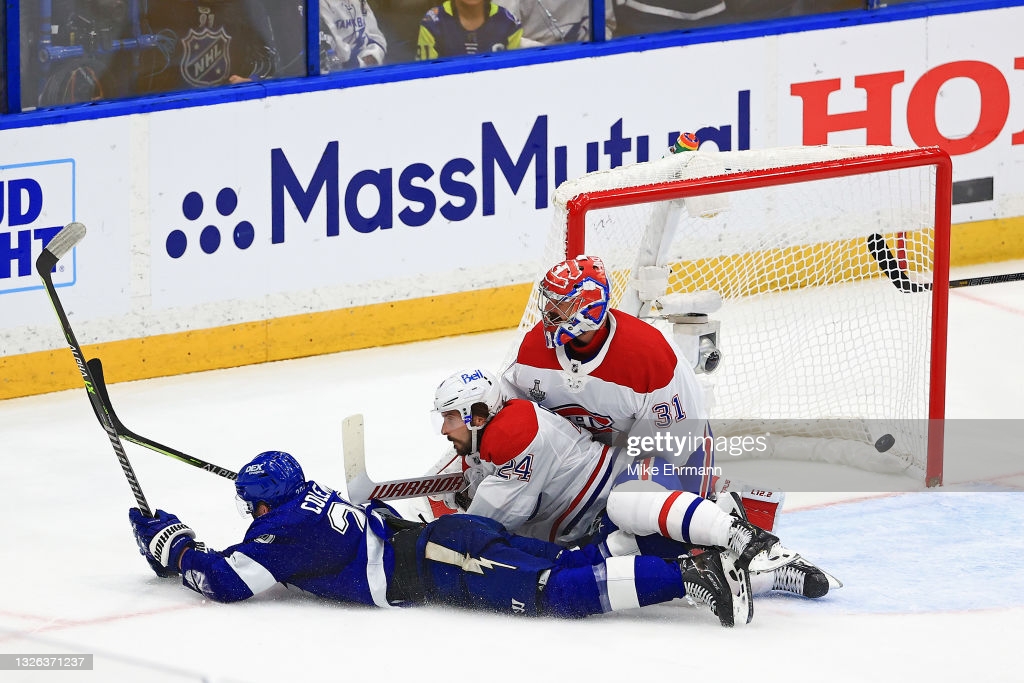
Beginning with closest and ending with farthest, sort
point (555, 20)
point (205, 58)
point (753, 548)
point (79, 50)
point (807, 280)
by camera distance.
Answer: point (753, 548), point (807, 280), point (79, 50), point (205, 58), point (555, 20)

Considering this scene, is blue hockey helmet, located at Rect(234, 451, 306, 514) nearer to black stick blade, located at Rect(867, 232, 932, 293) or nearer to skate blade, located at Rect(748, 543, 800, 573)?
skate blade, located at Rect(748, 543, 800, 573)

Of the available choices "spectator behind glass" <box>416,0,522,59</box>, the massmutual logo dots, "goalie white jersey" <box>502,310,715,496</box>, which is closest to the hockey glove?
"goalie white jersey" <box>502,310,715,496</box>

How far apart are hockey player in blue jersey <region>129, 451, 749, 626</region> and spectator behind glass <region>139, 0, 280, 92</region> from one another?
2718 mm

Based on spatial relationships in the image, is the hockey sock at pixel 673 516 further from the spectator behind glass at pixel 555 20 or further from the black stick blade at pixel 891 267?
the spectator behind glass at pixel 555 20

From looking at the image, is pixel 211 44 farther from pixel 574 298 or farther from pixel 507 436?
pixel 507 436

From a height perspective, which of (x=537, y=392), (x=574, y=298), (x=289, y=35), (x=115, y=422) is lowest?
(x=115, y=422)

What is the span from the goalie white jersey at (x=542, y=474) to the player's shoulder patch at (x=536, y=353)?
16cm

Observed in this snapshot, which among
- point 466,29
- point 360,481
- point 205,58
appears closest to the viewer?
point 360,481

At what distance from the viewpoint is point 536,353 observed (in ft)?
15.5

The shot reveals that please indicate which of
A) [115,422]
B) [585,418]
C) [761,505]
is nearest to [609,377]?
[585,418]

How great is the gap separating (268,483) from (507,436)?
592 mm

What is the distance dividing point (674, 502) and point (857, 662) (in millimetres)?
557

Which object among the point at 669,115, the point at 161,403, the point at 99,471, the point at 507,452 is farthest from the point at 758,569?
the point at 669,115

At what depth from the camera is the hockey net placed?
5352 millimetres
